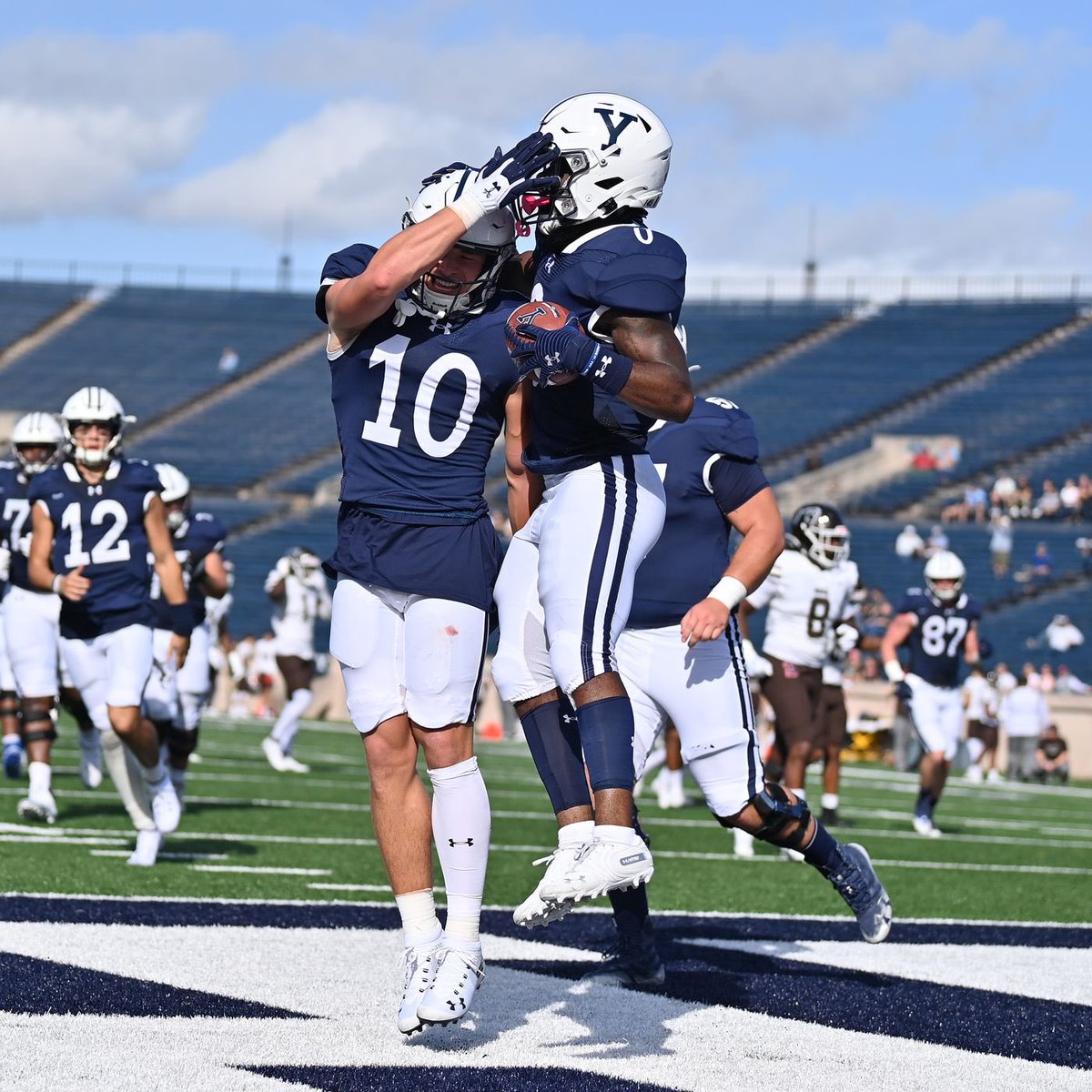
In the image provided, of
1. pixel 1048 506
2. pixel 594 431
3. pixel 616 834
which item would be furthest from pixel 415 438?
pixel 1048 506

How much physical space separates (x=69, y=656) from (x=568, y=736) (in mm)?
3982

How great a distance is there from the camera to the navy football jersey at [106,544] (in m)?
7.74

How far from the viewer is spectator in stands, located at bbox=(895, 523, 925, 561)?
2830 cm

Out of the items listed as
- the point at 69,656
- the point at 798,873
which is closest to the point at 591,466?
the point at 69,656

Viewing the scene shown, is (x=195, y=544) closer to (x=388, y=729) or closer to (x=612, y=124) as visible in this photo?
(x=388, y=729)

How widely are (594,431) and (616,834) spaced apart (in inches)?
36.7

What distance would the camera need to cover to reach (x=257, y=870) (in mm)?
7434

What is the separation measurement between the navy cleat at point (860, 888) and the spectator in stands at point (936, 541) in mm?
23191

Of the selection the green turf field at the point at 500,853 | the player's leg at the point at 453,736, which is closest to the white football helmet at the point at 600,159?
the player's leg at the point at 453,736

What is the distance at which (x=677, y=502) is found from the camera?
558 cm

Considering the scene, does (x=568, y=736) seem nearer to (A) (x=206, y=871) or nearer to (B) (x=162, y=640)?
(A) (x=206, y=871)

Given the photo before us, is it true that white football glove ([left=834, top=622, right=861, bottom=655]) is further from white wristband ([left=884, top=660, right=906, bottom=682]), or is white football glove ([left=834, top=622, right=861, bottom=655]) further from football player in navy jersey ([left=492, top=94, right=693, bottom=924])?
football player in navy jersey ([left=492, top=94, right=693, bottom=924])

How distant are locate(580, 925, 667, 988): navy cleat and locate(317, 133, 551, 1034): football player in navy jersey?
Result: 847 millimetres

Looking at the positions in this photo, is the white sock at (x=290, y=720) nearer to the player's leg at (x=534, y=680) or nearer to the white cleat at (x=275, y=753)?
the white cleat at (x=275, y=753)
